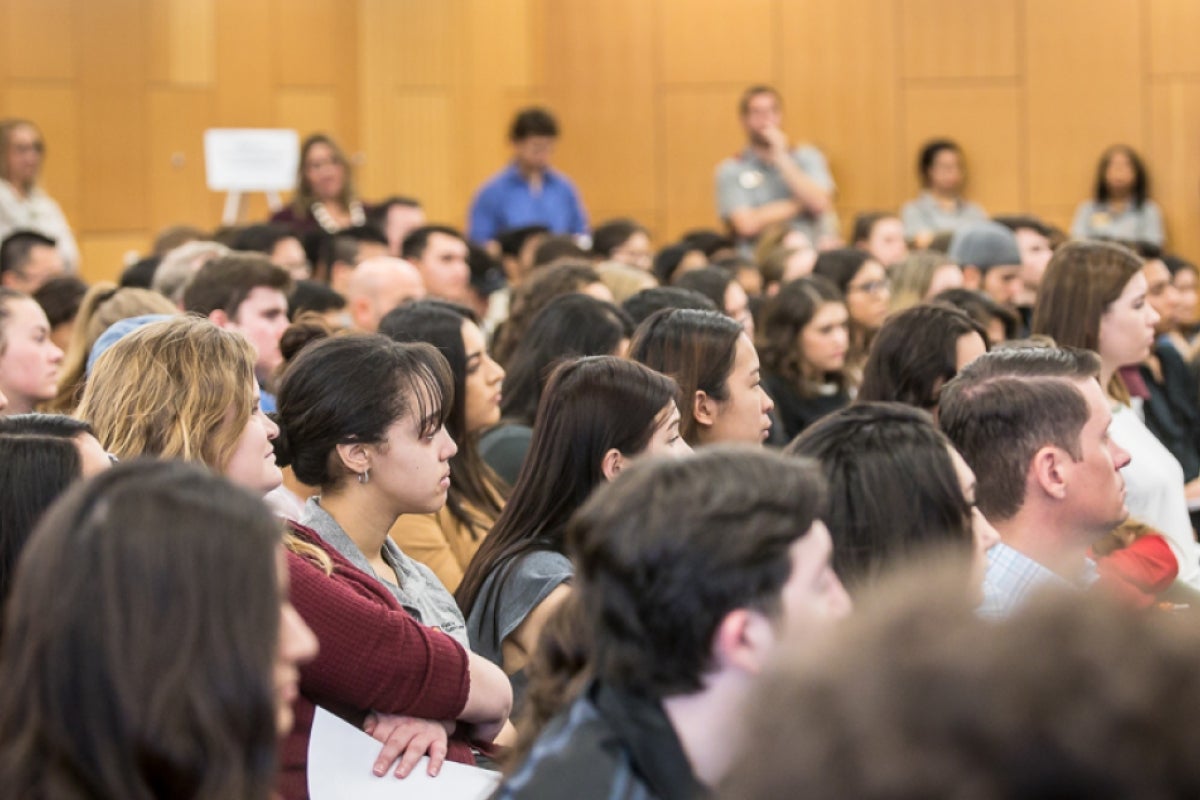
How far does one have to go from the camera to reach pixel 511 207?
9.26 m

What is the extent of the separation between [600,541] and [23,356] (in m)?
3.02

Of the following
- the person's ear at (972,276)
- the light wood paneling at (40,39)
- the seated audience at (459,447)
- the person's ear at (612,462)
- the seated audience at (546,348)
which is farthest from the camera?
the light wood paneling at (40,39)

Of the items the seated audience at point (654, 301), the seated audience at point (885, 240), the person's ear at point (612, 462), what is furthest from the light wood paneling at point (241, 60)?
the person's ear at point (612, 462)

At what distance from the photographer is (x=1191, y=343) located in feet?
26.9

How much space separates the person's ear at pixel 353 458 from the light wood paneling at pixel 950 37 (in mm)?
8949

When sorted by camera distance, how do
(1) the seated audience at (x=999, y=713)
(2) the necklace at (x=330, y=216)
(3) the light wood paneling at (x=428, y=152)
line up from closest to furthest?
(1) the seated audience at (x=999, y=713)
(2) the necklace at (x=330, y=216)
(3) the light wood paneling at (x=428, y=152)

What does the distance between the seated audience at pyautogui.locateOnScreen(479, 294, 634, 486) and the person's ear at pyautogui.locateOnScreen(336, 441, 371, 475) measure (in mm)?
1198

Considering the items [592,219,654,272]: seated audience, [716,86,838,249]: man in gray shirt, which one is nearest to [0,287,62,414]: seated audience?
[592,219,654,272]: seated audience

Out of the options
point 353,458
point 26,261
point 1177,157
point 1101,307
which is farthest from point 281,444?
point 1177,157

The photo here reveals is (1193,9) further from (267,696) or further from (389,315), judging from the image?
(267,696)

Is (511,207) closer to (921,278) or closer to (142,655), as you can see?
(921,278)

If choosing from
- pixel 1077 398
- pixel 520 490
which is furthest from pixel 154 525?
pixel 1077 398

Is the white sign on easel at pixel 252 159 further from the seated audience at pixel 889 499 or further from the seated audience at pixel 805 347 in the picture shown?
the seated audience at pixel 889 499

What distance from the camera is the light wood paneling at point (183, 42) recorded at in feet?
34.7
